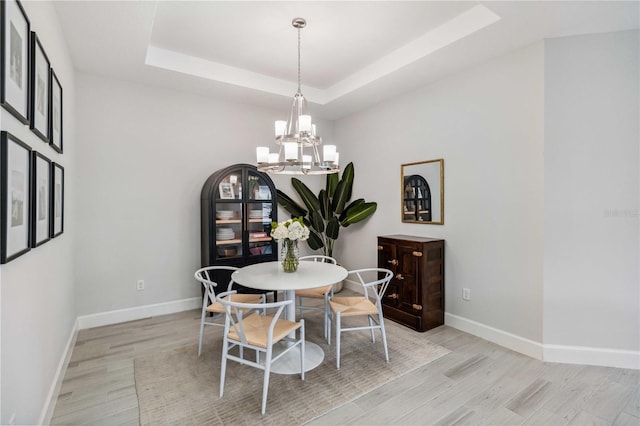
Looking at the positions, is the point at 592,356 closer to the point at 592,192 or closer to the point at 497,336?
the point at 497,336

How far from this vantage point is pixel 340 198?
482 centimetres

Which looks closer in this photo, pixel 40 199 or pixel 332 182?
pixel 40 199

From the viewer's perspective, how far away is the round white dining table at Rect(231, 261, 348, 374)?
2469mm

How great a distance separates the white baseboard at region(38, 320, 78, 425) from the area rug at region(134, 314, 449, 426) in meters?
0.49

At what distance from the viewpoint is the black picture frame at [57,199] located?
2.09m

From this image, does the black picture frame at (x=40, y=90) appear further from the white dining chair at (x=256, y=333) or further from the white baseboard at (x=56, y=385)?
the white baseboard at (x=56, y=385)

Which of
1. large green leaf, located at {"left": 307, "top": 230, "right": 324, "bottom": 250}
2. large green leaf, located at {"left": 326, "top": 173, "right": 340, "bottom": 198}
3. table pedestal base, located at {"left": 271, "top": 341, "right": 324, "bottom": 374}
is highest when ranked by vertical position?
large green leaf, located at {"left": 326, "top": 173, "right": 340, "bottom": 198}

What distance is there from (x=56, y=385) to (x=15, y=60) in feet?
6.99

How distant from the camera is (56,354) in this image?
2.33 meters

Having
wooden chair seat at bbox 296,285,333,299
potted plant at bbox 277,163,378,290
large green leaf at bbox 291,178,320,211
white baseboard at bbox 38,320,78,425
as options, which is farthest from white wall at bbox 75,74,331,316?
wooden chair seat at bbox 296,285,333,299

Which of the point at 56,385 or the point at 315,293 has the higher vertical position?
the point at 315,293

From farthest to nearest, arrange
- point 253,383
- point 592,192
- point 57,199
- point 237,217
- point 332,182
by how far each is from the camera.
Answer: point 332,182
point 237,217
point 592,192
point 253,383
point 57,199

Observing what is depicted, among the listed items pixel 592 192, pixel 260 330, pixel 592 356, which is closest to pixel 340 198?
pixel 260 330

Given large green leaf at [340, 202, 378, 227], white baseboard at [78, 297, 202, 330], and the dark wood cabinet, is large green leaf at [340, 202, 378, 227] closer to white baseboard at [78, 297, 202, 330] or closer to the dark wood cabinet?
the dark wood cabinet
